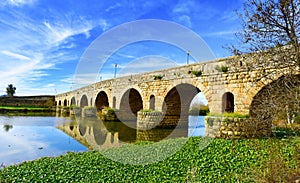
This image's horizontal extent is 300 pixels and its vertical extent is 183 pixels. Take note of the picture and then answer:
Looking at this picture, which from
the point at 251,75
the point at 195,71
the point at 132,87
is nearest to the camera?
the point at 251,75

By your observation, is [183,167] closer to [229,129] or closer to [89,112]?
A: [229,129]

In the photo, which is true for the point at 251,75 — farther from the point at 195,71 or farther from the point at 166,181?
the point at 166,181

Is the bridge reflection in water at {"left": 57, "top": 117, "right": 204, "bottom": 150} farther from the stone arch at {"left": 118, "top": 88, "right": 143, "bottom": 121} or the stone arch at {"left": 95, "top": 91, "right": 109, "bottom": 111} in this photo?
the stone arch at {"left": 95, "top": 91, "right": 109, "bottom": 111}

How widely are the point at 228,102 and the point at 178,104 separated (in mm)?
5906

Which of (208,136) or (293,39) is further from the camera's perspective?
(208,136)

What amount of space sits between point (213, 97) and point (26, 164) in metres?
8.05

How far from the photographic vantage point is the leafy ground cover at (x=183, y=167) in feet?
15.1

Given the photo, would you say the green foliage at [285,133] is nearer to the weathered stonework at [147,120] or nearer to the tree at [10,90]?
the weathered stonework at [147,120]

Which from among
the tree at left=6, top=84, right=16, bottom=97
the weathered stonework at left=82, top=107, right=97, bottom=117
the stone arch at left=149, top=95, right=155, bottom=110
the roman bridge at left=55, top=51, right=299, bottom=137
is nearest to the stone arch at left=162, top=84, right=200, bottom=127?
the roman bridge at left=55, top=51, right=299, bottom=137

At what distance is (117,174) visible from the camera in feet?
16.8

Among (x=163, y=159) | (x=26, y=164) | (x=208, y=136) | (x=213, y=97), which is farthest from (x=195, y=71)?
(x=26, y=164)

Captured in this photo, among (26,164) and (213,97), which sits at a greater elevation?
(213,97)

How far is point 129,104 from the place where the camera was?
21.9 meters

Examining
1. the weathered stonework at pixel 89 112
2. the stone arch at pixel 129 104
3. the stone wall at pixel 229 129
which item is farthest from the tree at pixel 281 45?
the weathered stonework at pixel 89 112
